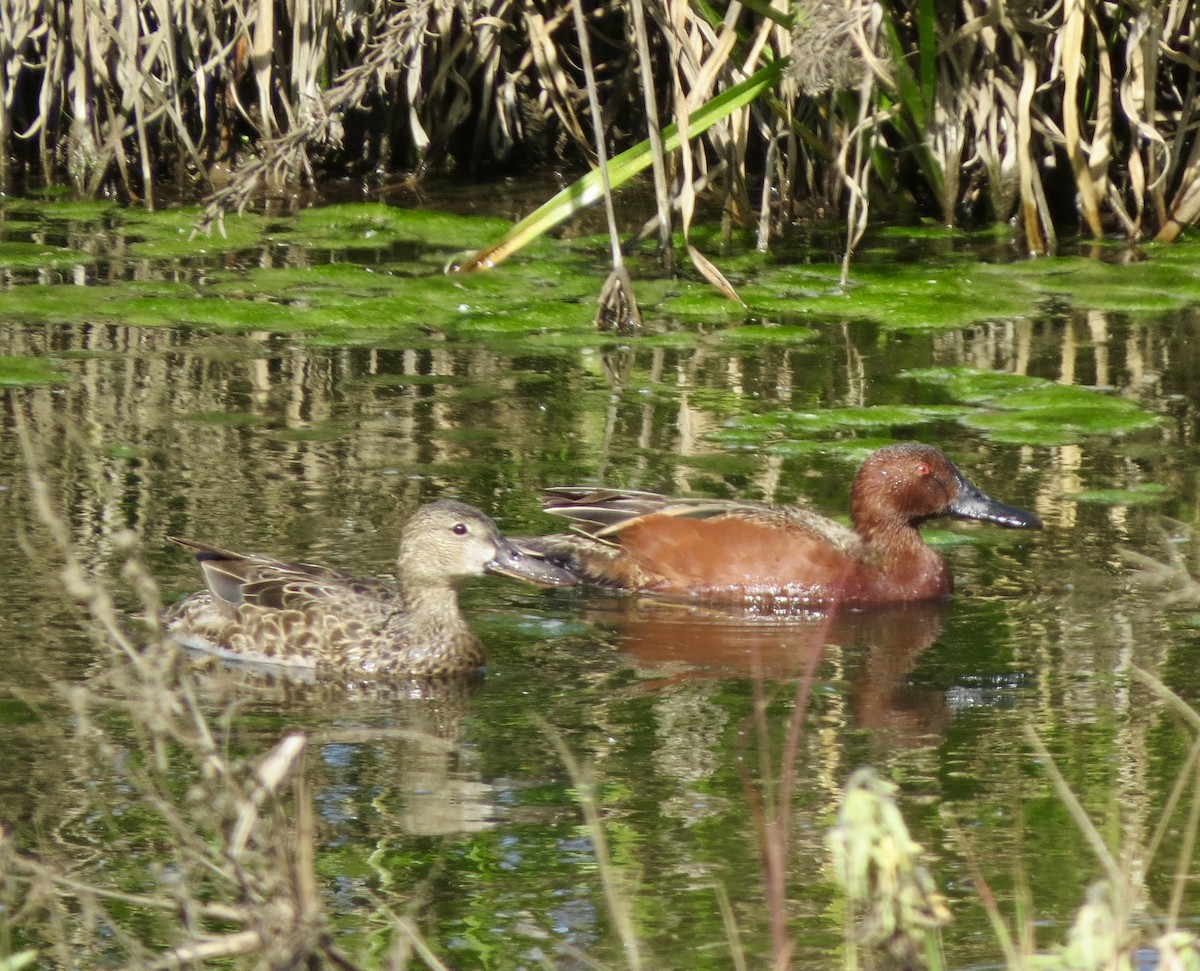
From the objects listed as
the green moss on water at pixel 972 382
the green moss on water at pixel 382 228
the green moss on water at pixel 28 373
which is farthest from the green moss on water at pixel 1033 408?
the green moss on water at pixel 28 373

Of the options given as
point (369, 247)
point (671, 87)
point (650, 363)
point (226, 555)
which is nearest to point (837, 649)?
point (226, 555)

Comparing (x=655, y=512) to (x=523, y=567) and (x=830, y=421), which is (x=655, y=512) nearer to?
(x=523, y=567)

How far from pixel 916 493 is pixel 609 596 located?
1.06 m

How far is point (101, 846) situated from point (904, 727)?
2.07 meters

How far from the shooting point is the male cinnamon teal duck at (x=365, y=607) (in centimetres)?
571

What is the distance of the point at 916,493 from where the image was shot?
661cm

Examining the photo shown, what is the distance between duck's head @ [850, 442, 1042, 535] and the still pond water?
0.21m

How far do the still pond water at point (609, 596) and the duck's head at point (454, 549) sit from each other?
0.84ft

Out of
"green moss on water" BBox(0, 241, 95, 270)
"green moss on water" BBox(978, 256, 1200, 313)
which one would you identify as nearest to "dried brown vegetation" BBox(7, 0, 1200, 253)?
"green moss on water" BBox(978, 256, 1200, 313)

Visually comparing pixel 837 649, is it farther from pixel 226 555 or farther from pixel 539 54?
pixel 539 54

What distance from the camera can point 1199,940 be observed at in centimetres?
346

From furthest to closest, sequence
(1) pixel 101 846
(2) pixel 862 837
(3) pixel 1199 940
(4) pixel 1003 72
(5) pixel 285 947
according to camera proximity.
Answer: (4) pixel 1003 72, (1) pixel 101 846, (3) pixel 1199 940, (5) pixel 285 947, (2) pixel 862 837

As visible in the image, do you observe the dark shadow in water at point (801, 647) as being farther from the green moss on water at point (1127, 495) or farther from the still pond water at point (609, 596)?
the green moss on water at point (1127, 495)

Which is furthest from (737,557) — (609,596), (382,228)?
(382,228)
